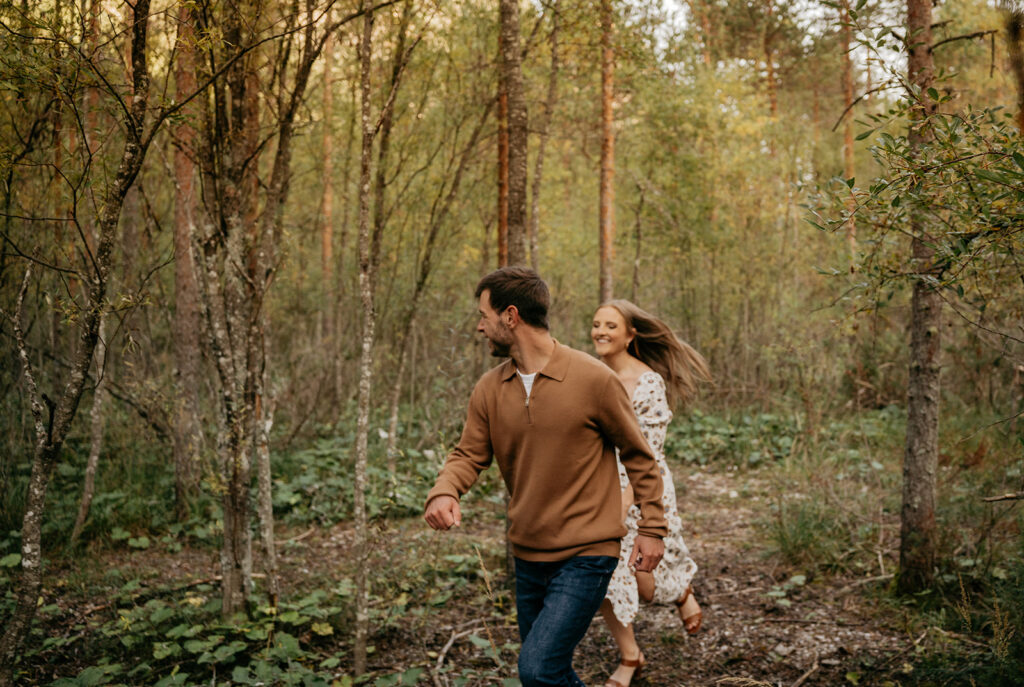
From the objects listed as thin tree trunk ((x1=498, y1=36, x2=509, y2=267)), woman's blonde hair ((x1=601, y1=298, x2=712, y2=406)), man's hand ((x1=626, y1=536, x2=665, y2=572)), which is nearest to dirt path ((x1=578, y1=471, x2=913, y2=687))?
man's hand ((x1=626, y1=536, x2=665, y2=572))

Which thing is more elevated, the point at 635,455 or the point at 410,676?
the point at 635,455

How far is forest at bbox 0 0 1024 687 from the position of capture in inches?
128

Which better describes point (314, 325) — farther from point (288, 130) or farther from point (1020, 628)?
point (1020, 628)

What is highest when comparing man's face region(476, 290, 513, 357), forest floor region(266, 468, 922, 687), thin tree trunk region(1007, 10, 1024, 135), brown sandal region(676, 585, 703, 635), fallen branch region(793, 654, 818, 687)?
thin tree trunk region(1007, 10, 1024, 135)

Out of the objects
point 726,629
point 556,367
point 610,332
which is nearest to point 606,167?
point 610,332

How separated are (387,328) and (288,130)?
23.5 feet

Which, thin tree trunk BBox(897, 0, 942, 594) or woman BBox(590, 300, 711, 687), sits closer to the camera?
woman BBox(590, 300, 711, 687)

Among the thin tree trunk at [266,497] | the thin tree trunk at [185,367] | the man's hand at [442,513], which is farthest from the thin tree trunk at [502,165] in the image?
the man's hand at [442,513]

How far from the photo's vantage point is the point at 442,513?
9.01 feet

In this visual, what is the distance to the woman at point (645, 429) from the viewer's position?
13.4 ft

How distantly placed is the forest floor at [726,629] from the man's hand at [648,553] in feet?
2.23

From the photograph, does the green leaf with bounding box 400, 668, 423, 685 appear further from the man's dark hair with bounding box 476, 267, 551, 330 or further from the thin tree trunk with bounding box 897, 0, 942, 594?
the thin tree trunk with bounding box 897, 0, 942, 594

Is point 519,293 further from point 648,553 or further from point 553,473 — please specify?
point 648,553

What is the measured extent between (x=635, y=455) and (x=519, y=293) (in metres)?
0.78
